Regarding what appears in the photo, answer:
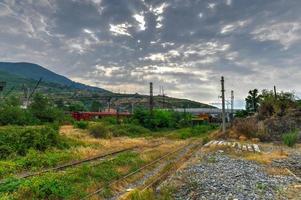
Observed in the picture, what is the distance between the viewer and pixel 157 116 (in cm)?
6406

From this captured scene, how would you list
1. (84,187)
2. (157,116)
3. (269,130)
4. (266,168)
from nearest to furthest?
1. (84,187)
2. (266,168)
3. (269,130)
4. (157,116)

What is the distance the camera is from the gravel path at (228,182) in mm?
13062

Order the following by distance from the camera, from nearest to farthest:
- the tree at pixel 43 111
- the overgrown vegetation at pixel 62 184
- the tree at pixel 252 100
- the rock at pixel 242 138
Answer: the overgrown vegetation at pixel 62 184
the rock at pixel 242 138
the tree at pixel 43 111
the tree at pixel 252 100

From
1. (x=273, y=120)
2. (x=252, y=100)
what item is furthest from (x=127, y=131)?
(x=252, y=100)

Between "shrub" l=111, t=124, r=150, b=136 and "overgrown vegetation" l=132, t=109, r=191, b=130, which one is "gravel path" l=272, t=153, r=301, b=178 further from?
"overgrown vegetation" l=132, t=109, r=191, b=130

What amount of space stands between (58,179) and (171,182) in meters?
5.05

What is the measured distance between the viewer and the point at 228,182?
15.0 meters

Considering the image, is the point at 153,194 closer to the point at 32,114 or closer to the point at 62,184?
the point at 62,184

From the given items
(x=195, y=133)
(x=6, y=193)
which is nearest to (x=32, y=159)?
(x=6, y=193)

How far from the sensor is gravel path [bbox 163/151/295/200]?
13062 millimetres

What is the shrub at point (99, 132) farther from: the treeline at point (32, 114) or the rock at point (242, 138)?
the rock at point (242, 138)

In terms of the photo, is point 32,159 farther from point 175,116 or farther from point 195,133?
point 175,116

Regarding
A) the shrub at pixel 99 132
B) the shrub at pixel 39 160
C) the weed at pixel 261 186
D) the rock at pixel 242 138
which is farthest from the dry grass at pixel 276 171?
the shrub at pixel 99 132

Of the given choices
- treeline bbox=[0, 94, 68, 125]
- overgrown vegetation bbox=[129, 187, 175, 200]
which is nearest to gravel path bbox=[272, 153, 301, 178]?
overgrown vegetation bbox=[129, 187, 175, 200]
